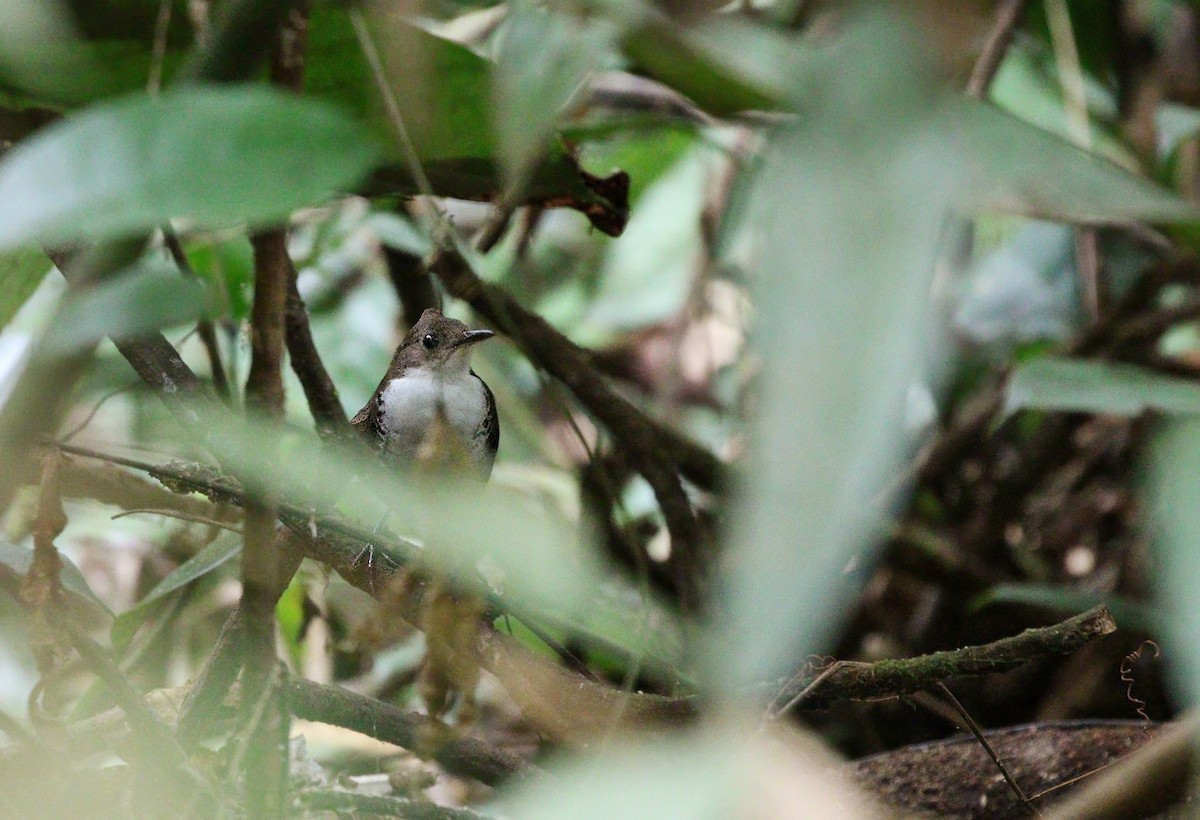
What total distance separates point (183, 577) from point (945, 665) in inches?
51.9

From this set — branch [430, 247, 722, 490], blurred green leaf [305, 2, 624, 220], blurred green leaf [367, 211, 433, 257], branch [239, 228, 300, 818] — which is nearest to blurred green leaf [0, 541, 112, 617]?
branch [239, 228, 300, 818]

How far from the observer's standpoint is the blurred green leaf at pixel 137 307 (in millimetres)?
891

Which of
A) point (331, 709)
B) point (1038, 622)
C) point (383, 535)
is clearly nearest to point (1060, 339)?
point (1038, 622)

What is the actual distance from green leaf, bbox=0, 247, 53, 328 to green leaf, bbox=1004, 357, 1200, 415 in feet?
6.01

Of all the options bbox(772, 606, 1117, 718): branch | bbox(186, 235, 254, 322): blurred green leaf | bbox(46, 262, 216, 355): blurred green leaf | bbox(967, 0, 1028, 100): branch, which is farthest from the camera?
bbox(967, 0, 1028, 100): branch

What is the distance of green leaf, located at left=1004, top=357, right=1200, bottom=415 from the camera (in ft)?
7.41

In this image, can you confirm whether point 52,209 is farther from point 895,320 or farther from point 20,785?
point 20,785

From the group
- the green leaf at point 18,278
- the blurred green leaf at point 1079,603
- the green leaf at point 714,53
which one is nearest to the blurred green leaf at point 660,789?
the green leaf at point 714,53

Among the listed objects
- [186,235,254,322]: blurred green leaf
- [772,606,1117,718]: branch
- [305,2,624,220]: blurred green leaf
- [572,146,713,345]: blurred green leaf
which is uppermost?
[305,2,624,220]: blurred green leaf

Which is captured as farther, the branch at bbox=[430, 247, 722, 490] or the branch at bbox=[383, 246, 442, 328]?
the branch at bbox=[383, 246, 442, 328]

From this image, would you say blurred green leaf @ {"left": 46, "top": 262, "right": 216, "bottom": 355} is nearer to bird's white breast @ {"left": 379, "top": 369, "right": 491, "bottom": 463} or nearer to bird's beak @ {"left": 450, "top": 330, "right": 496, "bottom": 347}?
bird's white breast @ {"left": 379, "top": 369, "right": 491, "bottom": 463}

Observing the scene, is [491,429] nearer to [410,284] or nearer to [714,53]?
[410,284]

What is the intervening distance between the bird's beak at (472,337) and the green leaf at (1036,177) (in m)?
2.79

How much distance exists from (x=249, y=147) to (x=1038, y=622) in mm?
2801
